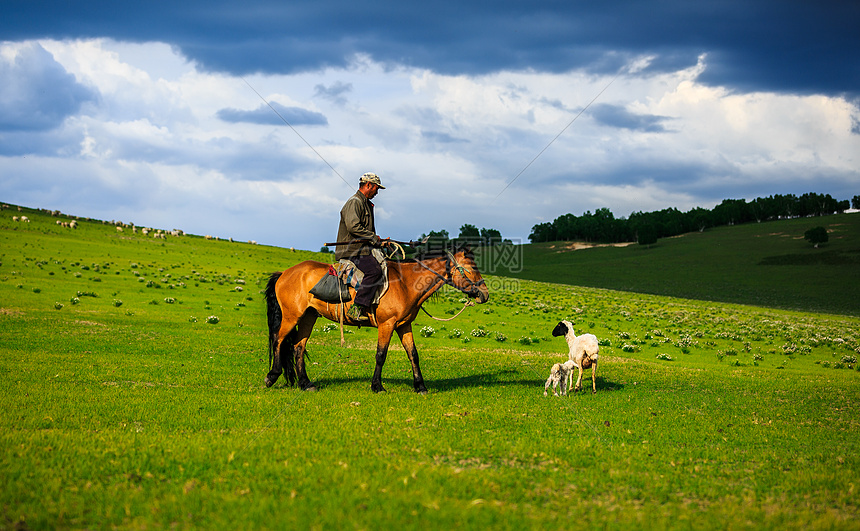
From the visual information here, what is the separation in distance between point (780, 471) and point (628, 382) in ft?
28.8

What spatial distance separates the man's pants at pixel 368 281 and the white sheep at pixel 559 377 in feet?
16.8

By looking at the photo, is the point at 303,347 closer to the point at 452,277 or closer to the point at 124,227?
the point at 452,277

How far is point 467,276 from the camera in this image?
14.3 metres

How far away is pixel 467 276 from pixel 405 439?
5540 millimetres

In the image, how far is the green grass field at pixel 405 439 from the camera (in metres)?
6.73

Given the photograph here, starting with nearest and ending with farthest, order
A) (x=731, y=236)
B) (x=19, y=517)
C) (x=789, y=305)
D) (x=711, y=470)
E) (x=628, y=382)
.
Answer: (x=19, y=517), (x=711, y=470), (x=628, y=382), (x=789, y=305), (x=731, y=236)

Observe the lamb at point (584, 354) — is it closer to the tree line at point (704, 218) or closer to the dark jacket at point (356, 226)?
the dark jacket at point (356, 226)

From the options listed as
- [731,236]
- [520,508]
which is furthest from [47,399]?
[731,236]

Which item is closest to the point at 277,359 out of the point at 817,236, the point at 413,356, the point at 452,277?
the point at 413,356

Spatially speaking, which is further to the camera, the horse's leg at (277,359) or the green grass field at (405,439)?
the horse's leg at (277,359)

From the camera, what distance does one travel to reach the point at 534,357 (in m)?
22.8

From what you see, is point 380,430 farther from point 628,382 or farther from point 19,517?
point 628,382

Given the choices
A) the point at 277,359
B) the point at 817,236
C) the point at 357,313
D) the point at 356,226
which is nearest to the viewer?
the point at 356,226

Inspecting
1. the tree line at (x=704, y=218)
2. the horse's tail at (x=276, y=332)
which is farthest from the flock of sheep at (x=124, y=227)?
the tree line at (x=704, y=218)
